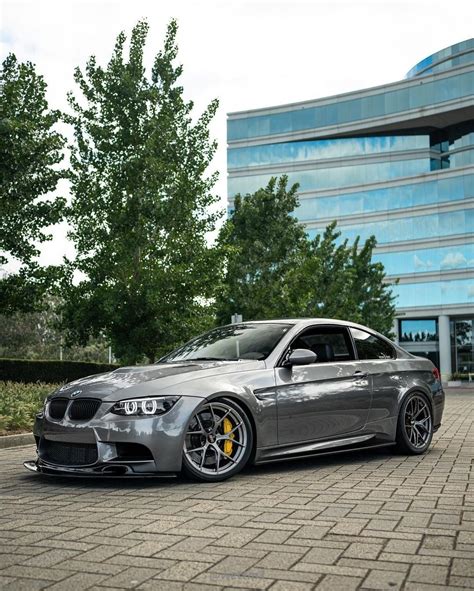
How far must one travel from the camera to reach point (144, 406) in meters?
6.57

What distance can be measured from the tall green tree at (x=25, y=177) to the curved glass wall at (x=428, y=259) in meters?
43.7

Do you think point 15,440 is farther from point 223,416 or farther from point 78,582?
point 78,582

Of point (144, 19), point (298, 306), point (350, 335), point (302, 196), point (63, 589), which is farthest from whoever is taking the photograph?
point (302, 196)

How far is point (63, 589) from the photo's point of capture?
361 cm

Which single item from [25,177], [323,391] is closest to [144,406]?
[323,391]

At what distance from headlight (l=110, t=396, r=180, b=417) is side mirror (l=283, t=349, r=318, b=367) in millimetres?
1365

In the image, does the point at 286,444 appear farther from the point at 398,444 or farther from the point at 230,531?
the point at 230,531

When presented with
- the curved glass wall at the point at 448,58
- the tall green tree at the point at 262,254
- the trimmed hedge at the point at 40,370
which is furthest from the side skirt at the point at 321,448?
the curved glass wall at the point at 448,58

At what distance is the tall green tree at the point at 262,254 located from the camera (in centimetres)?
2648

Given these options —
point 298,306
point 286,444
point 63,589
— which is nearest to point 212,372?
point 286,444

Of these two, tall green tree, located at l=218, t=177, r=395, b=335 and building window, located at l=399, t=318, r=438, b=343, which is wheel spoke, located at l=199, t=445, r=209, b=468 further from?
Result: building window, located at l=399, t=318, r=438, b=343

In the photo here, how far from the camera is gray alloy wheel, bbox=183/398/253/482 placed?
22.1 feet

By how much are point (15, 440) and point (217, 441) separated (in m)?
5.02

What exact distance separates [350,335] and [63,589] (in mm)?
5496
